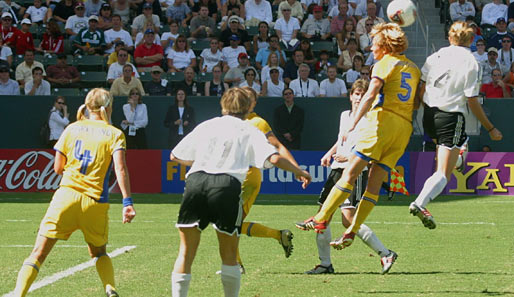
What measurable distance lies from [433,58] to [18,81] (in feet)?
49.1

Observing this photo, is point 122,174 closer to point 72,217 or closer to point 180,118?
point 72,217

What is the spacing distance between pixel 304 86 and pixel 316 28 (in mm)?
2687

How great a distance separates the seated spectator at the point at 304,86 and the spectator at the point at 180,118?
96.0 inches

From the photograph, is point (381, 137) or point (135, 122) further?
point (135, 122)

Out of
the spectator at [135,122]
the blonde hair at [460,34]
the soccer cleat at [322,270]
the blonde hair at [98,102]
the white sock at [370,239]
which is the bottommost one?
the spectator at [135,122]

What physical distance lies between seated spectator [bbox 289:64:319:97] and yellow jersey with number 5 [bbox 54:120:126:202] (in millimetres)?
14311

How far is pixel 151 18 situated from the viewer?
77.9 ft

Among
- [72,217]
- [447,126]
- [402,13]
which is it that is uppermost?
[402,13]

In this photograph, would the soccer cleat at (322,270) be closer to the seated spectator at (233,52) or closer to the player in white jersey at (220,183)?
the player in white jersey at (220,183)

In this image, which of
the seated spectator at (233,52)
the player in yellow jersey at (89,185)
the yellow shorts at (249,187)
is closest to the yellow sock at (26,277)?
the player in yellow jersey at (89,185)

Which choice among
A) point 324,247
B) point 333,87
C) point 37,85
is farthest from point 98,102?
point 37,85

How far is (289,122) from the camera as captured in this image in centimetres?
2089

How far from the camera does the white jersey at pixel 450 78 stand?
932cm

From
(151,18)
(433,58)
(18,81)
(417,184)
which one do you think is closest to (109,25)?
(151,18)
